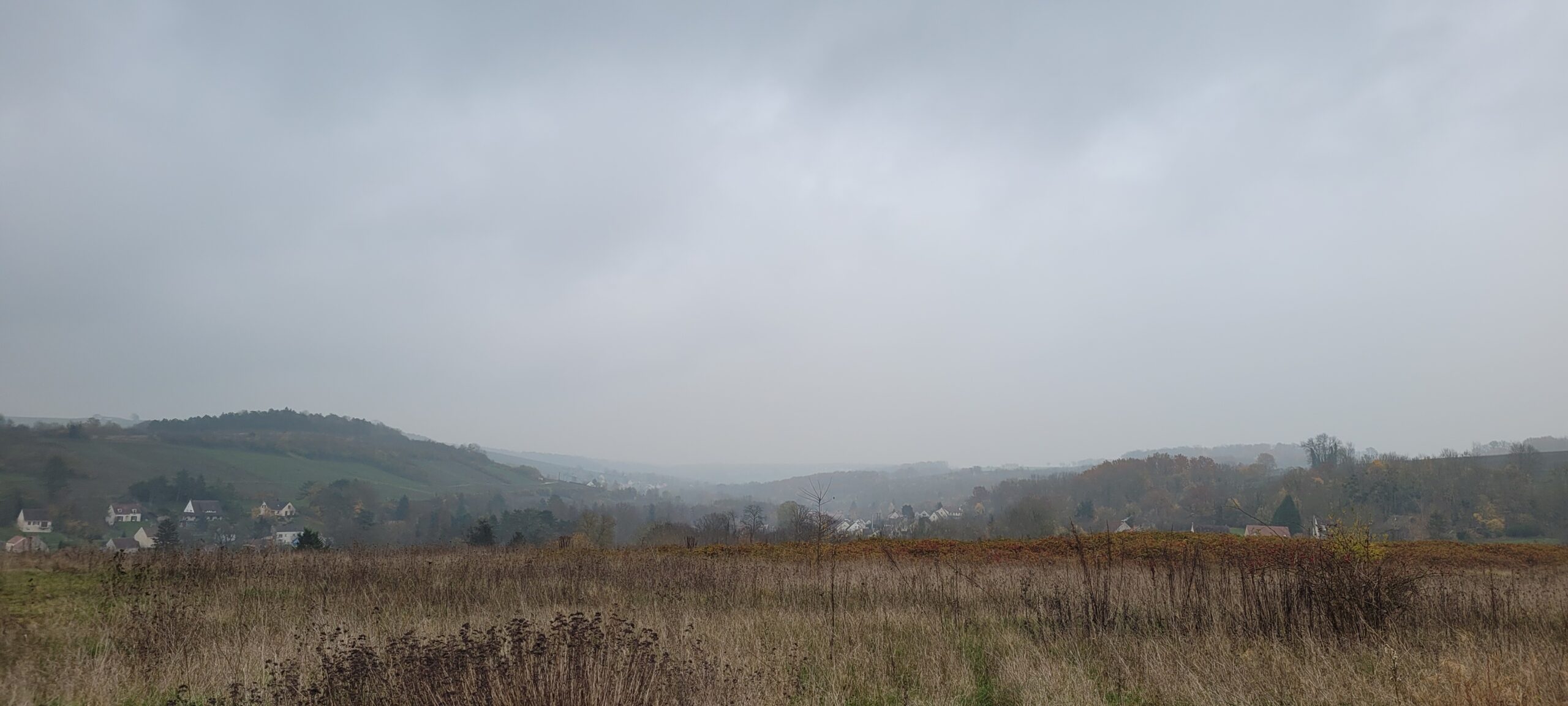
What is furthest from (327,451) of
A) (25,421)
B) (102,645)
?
(102,645)

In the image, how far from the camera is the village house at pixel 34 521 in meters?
55.5

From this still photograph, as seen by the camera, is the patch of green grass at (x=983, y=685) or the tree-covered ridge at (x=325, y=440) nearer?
the patch of green grass at (x=983, y=685)

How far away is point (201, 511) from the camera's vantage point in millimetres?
76438

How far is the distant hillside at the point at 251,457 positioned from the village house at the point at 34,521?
594cm

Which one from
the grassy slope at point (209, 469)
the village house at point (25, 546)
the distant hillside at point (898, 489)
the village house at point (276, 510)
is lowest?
the distant hillside at point (898, 489)

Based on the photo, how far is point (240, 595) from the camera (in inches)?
392

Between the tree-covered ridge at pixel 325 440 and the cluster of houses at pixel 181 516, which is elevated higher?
the tree-covered ridge at pixel 325 440

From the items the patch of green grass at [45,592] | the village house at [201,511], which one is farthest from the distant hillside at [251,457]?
the patch of green grass at [45,592]

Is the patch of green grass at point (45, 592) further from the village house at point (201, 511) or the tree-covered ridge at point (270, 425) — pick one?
the tree-covered ridge at point (270, 425)

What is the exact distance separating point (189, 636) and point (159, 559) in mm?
6415

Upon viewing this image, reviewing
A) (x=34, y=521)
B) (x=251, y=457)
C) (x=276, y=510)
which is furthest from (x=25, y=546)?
(x=251, y=457)

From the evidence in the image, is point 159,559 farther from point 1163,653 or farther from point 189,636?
point 1163,653

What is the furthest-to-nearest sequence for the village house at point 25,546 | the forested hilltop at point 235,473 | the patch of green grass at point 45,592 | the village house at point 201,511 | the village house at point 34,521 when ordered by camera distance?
the village house at point 201,511 → the forested hilltop at point 235,473 → the village house at point 34,521 → the village house at point 25,546 → the patch of green grass at point 45,592

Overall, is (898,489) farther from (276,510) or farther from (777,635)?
(777,635)
